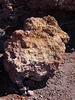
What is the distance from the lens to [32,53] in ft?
12.0

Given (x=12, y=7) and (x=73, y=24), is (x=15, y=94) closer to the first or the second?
(x=12, y=7)

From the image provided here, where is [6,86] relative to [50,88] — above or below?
above

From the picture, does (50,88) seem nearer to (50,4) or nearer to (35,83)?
(35,83)

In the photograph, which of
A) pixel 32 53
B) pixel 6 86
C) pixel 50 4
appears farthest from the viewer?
pixel 50 4

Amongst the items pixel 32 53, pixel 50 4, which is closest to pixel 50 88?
pixel 32 53

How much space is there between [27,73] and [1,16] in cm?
253

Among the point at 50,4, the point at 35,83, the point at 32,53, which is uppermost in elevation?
the point at 50,4

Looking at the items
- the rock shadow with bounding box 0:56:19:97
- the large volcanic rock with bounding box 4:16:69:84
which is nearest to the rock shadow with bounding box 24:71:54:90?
the large volcanic rock with bounding box 4:16:69:84

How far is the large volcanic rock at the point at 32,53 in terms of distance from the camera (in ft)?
11.6

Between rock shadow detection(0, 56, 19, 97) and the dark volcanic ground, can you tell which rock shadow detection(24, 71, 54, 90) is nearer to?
the dark volcanic ground

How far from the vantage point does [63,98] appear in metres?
3.70

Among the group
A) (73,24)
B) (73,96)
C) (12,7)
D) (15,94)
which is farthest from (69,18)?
(15,94)

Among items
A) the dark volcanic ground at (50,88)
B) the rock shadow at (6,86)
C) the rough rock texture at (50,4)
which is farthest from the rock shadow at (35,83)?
the rough rock texture at (50,4)

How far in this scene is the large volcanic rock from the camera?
3.53 metres
